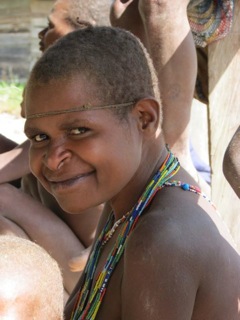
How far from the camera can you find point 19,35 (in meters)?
12.0

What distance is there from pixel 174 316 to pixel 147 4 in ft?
5.52

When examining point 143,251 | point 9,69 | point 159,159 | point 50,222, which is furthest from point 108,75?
point 9,69

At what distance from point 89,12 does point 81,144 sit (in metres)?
2.06

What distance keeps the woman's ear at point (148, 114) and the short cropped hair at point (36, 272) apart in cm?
56

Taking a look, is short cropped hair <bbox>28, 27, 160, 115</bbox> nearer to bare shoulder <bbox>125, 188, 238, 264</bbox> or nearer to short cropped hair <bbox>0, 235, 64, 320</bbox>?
bare shoulder <bbox>125, 188, 238, 264</bbox>

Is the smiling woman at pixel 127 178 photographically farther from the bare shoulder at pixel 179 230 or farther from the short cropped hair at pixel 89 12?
the short cropped hair at pixel 89 12

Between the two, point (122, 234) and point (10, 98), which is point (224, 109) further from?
point (10, 98)

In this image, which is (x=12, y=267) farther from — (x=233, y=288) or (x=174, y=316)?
(x=233, y=288)

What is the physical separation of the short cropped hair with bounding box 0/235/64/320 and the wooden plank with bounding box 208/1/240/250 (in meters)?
2.18

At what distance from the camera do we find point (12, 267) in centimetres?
211

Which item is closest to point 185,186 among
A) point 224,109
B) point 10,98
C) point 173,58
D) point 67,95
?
point 67,95

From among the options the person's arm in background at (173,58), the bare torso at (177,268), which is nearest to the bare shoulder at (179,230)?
the bare torso at (177,268)

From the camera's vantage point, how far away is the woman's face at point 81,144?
2439mm

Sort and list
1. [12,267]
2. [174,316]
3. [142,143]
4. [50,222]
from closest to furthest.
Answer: [12,267], [174,316], [142,143], [50,222]
